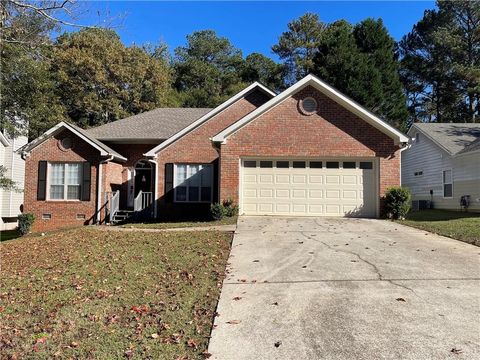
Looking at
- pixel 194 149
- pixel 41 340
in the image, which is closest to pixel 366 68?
pixel 194 149

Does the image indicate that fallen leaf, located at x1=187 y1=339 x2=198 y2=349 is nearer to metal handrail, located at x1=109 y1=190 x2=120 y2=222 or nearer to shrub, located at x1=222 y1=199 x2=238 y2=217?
shrub, located at x1=222 y1=199 x2=238 y2=217

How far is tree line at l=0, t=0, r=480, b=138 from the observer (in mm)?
32656

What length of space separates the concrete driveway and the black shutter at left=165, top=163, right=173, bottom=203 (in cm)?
822

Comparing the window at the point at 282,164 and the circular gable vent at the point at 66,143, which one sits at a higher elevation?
the circular gable vent at the point at 66,143

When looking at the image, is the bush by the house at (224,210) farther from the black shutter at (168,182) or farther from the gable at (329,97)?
the black shutter at (168,182)

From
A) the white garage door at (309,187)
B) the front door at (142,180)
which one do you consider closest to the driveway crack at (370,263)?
the white garage door at (309,187)

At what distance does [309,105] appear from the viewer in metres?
15.5

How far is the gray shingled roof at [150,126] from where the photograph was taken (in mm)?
19609

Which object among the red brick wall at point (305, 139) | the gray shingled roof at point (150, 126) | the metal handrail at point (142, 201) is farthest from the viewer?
the gray shingled roof at point (150, 126)

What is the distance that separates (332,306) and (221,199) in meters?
10.0

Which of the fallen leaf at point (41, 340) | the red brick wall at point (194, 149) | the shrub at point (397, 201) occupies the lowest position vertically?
the fallen leaf at point (41, 340)

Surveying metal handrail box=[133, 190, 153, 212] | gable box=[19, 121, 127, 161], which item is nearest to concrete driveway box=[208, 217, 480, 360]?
metal handrail box=[133, 190, 153, 212]

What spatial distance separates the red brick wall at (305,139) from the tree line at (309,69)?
1393 cm

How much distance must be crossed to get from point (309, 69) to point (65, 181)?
26.0 m
